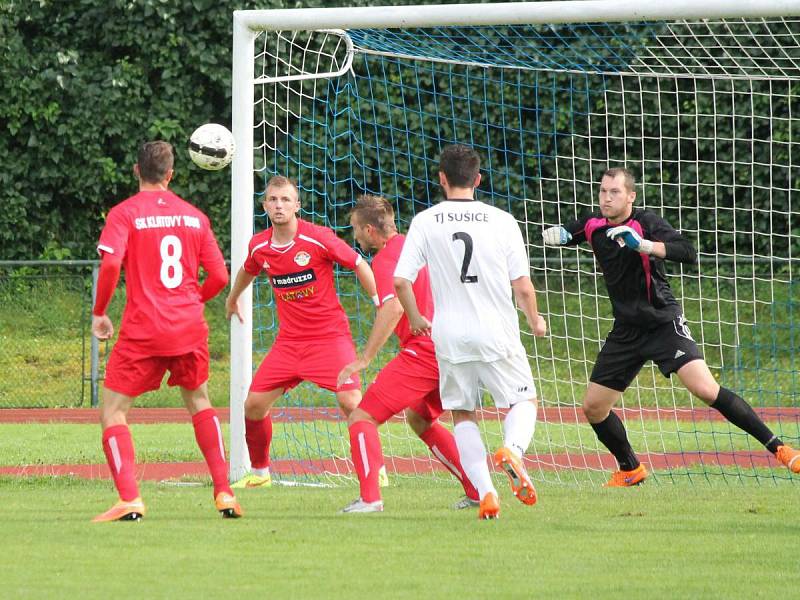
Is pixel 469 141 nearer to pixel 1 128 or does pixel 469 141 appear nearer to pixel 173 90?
pixel 173 90

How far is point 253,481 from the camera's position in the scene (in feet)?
30.5

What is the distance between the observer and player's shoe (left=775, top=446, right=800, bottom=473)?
8.49 metres

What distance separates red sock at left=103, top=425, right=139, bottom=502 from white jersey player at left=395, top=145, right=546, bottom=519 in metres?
1.64

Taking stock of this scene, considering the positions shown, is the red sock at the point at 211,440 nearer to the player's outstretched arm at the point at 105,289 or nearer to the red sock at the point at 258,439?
the player's outstretched arm at the point at 105,289

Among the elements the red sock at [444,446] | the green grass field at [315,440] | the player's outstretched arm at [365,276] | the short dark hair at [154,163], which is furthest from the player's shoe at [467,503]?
the green grass field at [315,440]

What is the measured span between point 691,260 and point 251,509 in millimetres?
3189

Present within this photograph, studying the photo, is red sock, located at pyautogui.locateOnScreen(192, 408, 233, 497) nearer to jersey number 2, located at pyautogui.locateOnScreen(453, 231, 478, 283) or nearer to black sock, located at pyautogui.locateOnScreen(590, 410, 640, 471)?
jersey number 2, located at pyautogui.locateOnScreen(453, 231, 478, 283)

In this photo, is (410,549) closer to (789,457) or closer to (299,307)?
(299,307)

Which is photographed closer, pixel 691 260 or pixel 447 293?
pixel 447 293

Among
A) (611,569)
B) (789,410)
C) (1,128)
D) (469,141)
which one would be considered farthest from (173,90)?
(611,569)

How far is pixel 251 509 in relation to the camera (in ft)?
25.3

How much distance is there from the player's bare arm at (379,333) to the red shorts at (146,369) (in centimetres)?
78

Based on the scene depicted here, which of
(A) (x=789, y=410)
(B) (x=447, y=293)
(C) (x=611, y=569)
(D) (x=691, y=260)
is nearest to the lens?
(C) (x=611, y=569)

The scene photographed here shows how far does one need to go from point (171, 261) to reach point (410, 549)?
6.87 ft
